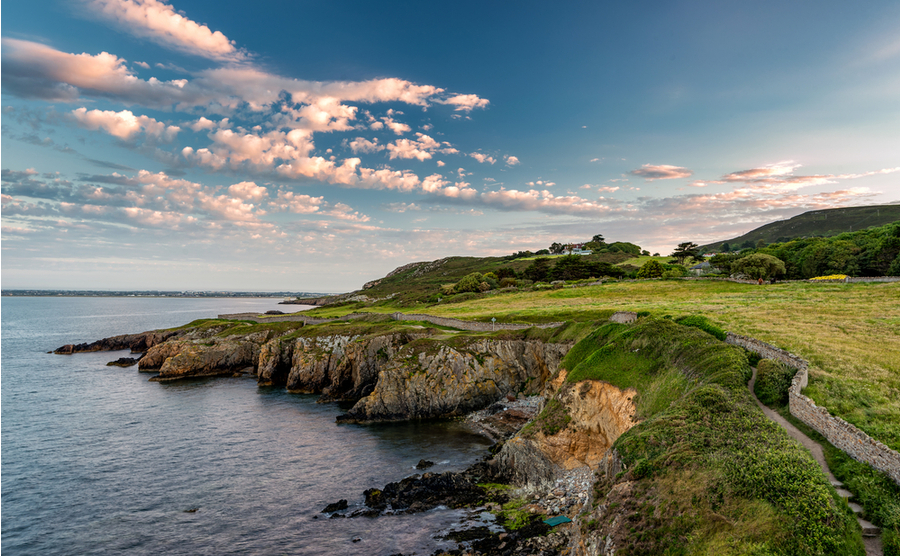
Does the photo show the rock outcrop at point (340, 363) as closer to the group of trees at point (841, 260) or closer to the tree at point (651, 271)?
the tree at point (651, 271)

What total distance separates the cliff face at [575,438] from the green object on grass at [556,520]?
14.0ft

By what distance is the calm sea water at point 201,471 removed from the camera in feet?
76.4

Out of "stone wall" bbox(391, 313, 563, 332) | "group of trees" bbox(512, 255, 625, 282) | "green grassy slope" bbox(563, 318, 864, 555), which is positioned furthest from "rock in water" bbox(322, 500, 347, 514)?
"group of trees" bbox(512, 255, 625, 282)

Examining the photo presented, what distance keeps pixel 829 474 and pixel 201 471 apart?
3792cm

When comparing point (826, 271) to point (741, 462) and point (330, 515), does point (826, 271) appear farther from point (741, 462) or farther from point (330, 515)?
point (330, 515)

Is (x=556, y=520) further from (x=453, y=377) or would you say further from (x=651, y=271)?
(x=651, y=271)

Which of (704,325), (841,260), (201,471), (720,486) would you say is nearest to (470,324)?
(704,325)

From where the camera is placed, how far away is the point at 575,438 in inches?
1094

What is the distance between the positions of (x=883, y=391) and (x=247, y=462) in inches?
1578

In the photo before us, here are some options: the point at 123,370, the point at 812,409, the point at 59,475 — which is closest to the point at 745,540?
the point at 812,409

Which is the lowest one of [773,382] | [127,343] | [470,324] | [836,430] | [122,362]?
[122,362]

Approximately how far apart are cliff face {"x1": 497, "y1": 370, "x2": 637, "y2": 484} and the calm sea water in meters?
5.90

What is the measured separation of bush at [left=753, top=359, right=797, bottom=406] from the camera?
1955cm

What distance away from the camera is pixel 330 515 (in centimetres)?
2536
